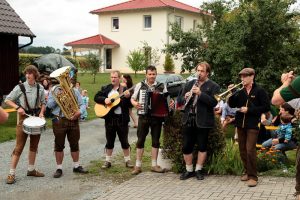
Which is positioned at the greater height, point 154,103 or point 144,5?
point 144,5

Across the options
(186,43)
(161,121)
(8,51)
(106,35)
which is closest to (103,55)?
(106,35)

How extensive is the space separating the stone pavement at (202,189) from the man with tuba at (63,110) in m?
1.36

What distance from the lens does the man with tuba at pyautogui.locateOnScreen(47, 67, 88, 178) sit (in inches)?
304

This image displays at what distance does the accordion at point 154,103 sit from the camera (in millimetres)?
7906

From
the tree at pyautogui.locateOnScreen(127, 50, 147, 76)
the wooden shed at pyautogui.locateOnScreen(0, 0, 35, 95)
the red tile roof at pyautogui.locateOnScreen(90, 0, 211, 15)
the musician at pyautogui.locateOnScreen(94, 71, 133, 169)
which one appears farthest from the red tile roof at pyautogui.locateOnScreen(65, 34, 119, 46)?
the musician at pyautogui.locateOnScreen(94, 71, 133, 169)

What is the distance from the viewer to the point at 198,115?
7.36 meters

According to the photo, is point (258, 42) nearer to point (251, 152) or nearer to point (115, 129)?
point (115, 129)

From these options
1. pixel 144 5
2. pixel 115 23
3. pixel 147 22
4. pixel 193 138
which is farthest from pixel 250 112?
pixel 115 23

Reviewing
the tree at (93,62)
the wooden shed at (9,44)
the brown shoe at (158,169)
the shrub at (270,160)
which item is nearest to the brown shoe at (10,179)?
the brown shoe at (158,169)

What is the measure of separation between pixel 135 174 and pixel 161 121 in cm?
105

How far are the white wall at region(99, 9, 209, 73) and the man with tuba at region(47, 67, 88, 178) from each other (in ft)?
110

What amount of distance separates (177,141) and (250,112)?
1458mm

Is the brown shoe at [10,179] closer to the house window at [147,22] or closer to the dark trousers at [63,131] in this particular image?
the dark trousers at [63,131]

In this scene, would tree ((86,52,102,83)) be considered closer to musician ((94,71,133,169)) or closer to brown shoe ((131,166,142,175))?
musician ((94,71,133,169))
